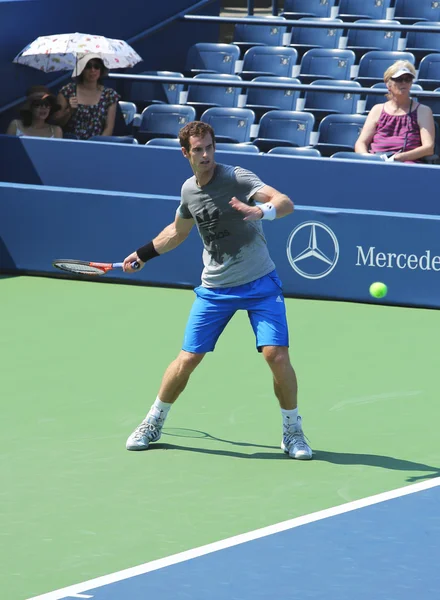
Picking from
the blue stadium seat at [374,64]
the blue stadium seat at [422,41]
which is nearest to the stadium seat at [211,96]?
the blue stadium seat at [374,64]

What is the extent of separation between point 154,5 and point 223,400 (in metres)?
9.47

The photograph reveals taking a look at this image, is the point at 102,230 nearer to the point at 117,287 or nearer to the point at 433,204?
the point at 117,287

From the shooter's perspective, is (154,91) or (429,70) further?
(154,91)

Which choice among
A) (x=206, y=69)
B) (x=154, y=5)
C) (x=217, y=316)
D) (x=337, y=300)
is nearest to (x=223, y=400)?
(x=217, y=316)

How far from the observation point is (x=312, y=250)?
38.0 ft

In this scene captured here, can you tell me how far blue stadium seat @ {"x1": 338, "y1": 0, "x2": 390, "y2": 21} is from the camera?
1614 centimetres

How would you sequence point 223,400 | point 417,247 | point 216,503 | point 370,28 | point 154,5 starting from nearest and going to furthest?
1. point 216,503
2. point 223,400
3. point 417,247
4. point 370,28
5. point 154,5

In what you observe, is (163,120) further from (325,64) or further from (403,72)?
(403,72)

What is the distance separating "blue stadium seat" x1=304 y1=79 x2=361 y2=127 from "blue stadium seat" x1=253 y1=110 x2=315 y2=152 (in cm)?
51

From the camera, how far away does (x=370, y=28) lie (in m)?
Answer: 15.4

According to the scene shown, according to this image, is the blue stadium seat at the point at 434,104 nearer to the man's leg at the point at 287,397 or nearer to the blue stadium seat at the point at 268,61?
the blue stadium seat at the point at 268,61

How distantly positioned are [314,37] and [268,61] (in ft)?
2.74

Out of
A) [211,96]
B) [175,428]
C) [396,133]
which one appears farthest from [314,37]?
[175,428]

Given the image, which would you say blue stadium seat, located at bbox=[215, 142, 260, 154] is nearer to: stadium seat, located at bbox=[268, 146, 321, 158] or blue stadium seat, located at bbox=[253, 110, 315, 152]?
stadium seat, located at bbox=[268, 146, 321, 158]
